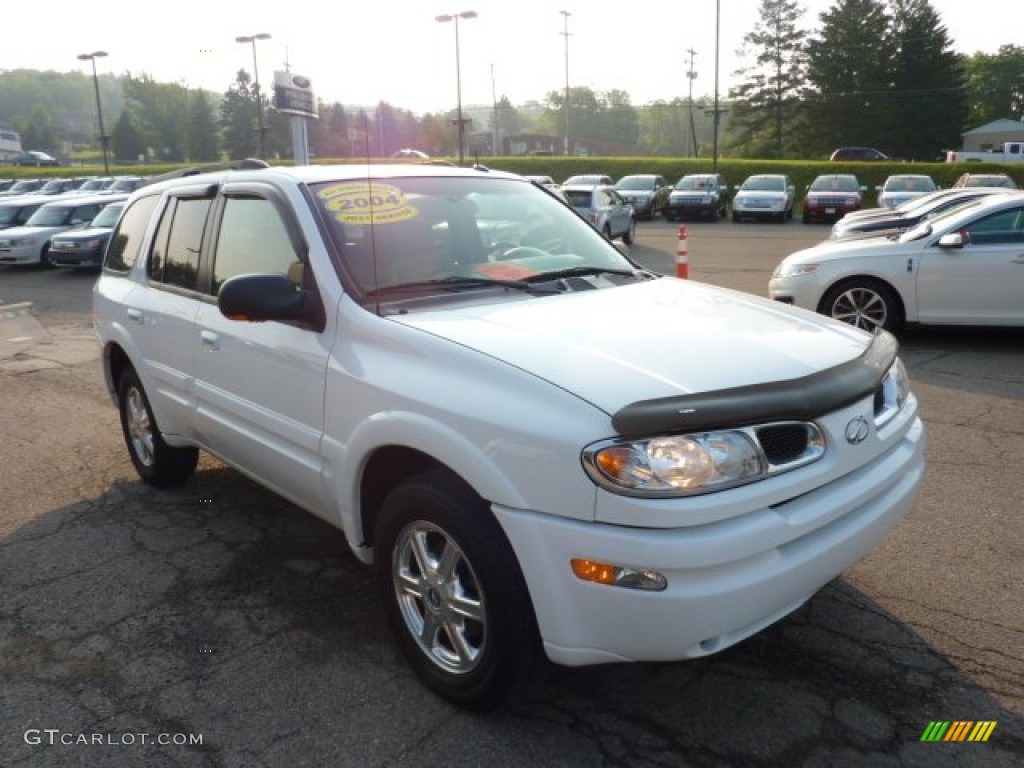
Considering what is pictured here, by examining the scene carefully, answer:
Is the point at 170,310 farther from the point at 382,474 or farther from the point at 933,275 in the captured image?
the point at 933,275

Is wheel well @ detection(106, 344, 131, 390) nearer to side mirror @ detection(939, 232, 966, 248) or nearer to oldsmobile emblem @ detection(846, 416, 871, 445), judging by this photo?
oldsmobile emblem @ detection(846, 416, 871, 445)

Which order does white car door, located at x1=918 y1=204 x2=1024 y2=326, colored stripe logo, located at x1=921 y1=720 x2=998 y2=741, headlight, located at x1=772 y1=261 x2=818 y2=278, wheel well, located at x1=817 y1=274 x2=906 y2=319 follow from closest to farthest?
colored stripe logo, located at x1=921 y1=720 x2=998 y2=741 → white car door, located at x1=918 y1=204 x2=1024 y2=326 → wheel well, located at x1=817 y1=274 x2=906 y2=319 → headlight, located at x1=772 y1=261 x2=818 y2=278

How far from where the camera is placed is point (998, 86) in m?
99.9

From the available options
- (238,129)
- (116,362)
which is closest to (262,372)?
(116,362)

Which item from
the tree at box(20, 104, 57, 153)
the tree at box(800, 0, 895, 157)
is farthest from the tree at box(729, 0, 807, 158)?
the tree at box(20, 104, 57, 153)

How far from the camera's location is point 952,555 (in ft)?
12.8

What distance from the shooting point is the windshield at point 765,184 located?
28.9 metres

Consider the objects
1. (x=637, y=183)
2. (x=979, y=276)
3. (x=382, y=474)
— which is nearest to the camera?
(x=382, y=474)

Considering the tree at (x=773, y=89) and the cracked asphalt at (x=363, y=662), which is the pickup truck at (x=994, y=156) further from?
the cracked asphalt at (x=363, y=662)

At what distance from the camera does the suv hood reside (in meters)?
2.51

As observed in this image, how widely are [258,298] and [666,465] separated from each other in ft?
5.34

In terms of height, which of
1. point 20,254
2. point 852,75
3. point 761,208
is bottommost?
point 20,254

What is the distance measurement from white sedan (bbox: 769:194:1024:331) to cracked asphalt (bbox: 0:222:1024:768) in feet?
11.3

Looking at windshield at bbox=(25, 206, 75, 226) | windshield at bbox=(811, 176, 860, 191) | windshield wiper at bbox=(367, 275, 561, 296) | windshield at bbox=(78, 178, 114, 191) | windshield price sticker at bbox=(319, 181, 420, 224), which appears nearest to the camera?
windshield wiper at bbox=(367, 275, 561, 296)
